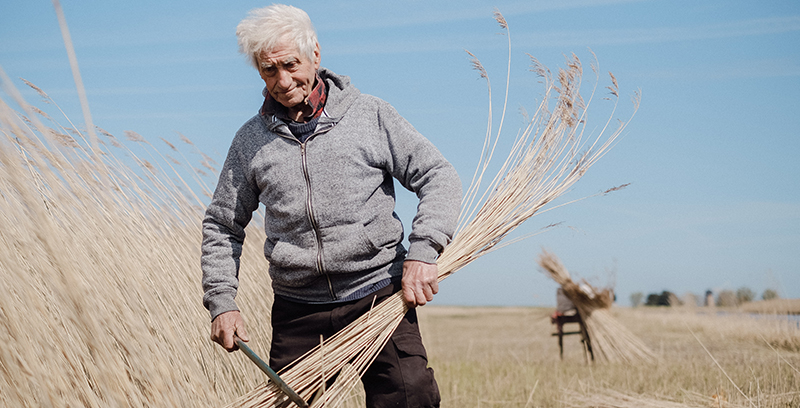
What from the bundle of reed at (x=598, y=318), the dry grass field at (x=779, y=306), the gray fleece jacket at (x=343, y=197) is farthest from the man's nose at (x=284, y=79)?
the dry grass field at (x=779, y=306)

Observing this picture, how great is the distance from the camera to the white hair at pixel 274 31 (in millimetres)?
1733

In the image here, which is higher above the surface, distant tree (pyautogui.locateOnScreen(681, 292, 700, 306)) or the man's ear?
the man's ear

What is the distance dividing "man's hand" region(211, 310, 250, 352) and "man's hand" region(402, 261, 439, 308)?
0.53m

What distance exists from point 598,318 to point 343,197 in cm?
454

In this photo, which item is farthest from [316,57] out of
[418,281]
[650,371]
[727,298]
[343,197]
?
[727,298]

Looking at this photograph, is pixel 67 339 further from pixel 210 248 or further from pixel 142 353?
pixel 210 248

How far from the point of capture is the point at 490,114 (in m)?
2.15

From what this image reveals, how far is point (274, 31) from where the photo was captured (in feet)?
5.68

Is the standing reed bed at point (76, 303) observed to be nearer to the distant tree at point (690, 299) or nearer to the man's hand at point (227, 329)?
the man's hand at point (227, 329)

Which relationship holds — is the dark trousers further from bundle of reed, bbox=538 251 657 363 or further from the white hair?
bundle of reed, bbox=538 251 657 363

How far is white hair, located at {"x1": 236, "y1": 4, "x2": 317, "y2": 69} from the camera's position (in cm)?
173

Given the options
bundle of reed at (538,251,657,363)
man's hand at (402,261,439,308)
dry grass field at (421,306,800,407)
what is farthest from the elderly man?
bundle of reed at (538,251,657,363)

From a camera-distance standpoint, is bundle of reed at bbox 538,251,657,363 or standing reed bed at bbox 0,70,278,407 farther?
bundle of reed at bbox 538,251,657,363

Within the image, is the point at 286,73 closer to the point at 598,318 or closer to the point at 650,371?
the point at 650,371
